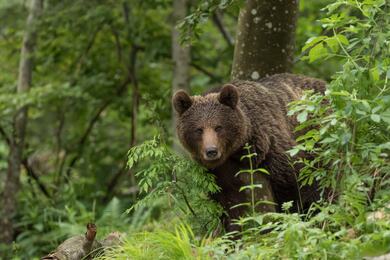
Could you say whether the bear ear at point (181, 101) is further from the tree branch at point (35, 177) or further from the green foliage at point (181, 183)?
the tree branch at point (35, 177)

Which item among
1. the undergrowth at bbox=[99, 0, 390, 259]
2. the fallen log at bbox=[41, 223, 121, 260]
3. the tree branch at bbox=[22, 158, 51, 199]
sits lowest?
the tree branch at bbox=[22, 158, 51, 199]

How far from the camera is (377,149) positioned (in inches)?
199

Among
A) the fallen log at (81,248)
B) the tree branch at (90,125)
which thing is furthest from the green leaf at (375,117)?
the tree branch at (90,125)

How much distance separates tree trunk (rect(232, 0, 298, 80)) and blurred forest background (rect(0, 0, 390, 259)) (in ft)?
0.78

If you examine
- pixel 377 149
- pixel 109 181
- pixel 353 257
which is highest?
pixel 377 149

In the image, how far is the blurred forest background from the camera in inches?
224

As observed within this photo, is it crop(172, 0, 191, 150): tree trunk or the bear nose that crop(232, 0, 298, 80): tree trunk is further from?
crop(172, 0, 191, 150): tree trunk

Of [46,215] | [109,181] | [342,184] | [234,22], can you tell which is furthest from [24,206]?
[342,184]

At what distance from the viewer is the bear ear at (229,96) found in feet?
23.0

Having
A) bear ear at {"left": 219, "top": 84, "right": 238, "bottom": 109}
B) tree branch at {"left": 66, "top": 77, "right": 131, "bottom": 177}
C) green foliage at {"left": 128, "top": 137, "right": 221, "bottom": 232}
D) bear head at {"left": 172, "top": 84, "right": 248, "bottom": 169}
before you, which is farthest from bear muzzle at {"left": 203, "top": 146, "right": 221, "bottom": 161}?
tree branch at {"left": 66, "top": 77, "right": 131, "bottom": 177}

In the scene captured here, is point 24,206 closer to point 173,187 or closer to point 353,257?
point 173,187

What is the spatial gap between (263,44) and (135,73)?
529 centimetres

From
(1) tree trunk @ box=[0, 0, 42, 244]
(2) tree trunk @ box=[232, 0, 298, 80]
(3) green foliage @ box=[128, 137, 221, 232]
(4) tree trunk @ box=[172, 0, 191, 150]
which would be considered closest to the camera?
(3) green foliage @ box=[128, 137, 221, 232]

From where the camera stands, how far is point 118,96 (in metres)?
13.4
